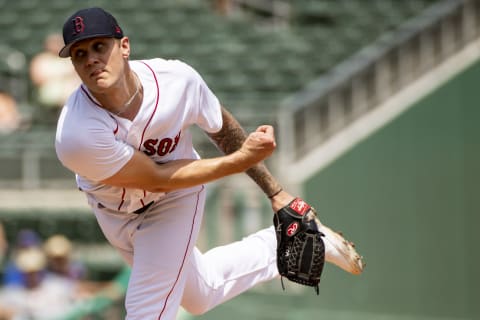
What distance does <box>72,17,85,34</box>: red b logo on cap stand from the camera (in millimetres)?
3604

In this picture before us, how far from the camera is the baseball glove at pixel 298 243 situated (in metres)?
4.19

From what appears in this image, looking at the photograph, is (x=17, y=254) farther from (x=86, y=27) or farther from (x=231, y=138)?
(x=86, y=27)

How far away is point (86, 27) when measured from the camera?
3607 mm

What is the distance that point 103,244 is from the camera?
8.41m

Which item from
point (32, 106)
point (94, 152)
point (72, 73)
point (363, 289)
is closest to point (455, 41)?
point (363, 289)

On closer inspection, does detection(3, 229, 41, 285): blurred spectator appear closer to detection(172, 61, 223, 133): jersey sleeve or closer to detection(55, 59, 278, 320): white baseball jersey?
detection(55, 59, 278, 320): white baseball jersey

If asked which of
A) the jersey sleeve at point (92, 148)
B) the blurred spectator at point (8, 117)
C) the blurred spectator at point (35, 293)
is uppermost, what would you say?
the jersey sleeve at point (92, 148)

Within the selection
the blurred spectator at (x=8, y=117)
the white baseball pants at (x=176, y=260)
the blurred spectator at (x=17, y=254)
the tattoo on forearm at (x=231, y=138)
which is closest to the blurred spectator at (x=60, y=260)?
the blurred spectator at (x=17, y=254)

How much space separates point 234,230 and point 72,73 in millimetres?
2516

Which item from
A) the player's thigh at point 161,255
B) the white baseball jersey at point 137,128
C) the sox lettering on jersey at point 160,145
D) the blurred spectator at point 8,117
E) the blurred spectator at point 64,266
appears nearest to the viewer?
the white baseball jersey at point 137,128

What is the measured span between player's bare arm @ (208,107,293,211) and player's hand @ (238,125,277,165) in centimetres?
55

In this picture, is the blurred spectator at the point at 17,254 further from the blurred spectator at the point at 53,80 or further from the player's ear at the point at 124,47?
the player's ear at the point at 124,47

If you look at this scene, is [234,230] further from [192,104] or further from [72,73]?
[192,104]

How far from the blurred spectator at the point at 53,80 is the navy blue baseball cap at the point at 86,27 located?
534 centimetres
